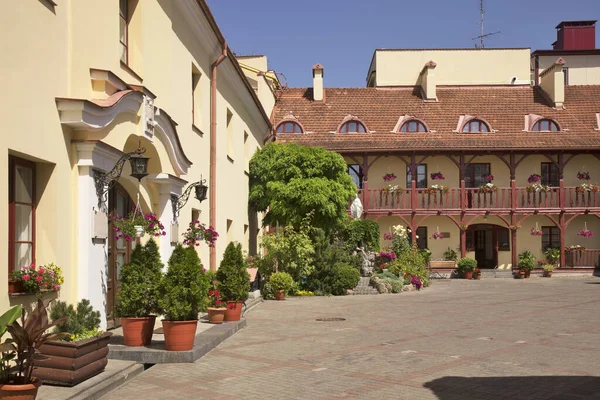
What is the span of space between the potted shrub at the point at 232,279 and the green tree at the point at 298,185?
9.37m

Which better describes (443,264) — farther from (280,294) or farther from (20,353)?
(20,353)

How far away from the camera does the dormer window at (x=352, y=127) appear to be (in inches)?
1293

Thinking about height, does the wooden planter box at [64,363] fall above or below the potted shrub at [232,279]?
below

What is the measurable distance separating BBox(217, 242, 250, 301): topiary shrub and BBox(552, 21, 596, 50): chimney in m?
39.0

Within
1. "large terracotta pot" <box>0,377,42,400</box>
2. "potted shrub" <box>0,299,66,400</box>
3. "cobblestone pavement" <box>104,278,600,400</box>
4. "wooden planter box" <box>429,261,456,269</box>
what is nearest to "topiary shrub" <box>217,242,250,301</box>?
"cobblestone pavement" <box>104,278,600,400</box>

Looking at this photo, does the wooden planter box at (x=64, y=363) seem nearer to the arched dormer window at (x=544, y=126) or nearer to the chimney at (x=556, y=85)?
the arched dormer window at (x=544, y=126)

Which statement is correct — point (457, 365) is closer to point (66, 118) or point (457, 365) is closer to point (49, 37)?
point (66, 118)

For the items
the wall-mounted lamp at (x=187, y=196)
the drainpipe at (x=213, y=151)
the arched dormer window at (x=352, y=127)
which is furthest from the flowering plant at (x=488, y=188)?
the wall-mounted lamp at (x=187, y=196)

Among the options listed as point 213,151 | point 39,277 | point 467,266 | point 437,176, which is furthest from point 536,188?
point 39,277

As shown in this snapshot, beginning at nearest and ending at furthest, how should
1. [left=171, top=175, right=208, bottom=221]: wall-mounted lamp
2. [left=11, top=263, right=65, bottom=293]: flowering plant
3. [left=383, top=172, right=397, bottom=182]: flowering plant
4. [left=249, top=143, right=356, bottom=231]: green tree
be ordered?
[left=11, top=263, right=65, bottom=293]: flowering plant, [left=171, top=175, right=208, bottom=221]: wall-mounted lamp, [left=249, top=143, right=356, bottom=231]: green tree, [left=383, top=172, right=397, bottom=182]: flowering plant

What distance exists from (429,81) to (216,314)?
2492cm

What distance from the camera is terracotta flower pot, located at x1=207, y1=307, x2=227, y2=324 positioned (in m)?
12.3

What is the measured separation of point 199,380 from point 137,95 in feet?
13.4

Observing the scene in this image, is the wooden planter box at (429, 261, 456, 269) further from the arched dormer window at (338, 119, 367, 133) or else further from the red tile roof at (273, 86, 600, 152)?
the arched dormer window at (338, 119, 367, 133)
